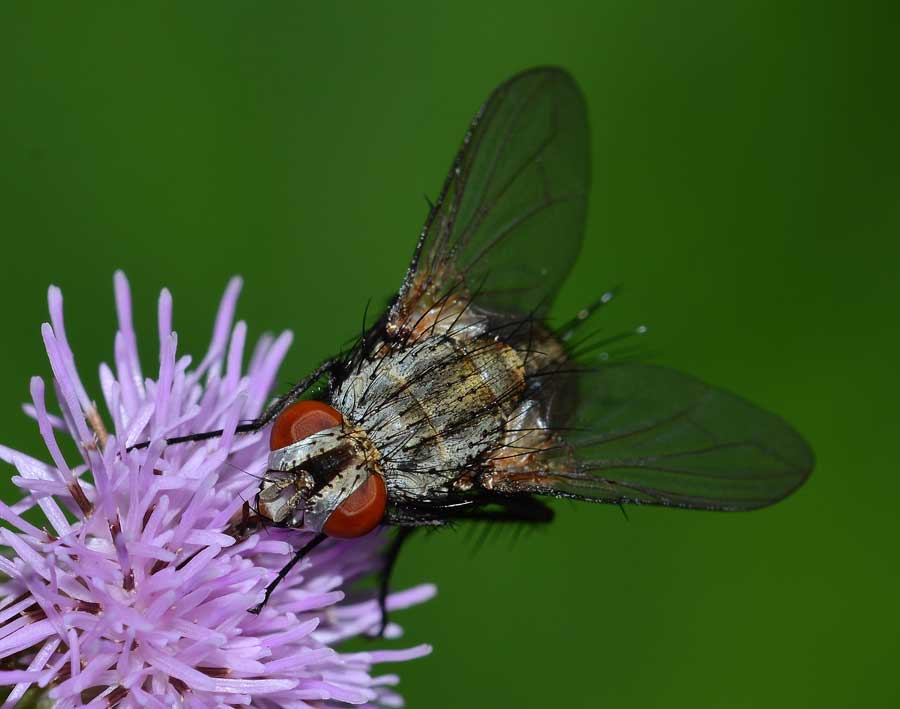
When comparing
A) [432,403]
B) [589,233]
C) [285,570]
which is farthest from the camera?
[589,233]

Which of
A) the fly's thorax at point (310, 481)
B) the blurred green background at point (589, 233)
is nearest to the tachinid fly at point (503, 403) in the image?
the fly's thorax at point (310, 481)

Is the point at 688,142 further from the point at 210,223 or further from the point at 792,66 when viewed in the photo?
the point at 210,223

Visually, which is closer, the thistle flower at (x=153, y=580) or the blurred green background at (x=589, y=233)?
the thistle flower at (x=153, y=580)

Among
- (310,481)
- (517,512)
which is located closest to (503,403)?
(517,512)

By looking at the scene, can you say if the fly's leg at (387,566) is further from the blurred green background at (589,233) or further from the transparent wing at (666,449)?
the blurred green background at (589,233)

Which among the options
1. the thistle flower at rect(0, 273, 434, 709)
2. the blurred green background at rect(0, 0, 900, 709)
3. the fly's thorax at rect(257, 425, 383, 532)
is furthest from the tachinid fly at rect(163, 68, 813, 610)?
the blurred green background at rect(0, 0, 900, 709)

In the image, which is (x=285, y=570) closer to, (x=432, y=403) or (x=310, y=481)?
(x=310, y=481)
